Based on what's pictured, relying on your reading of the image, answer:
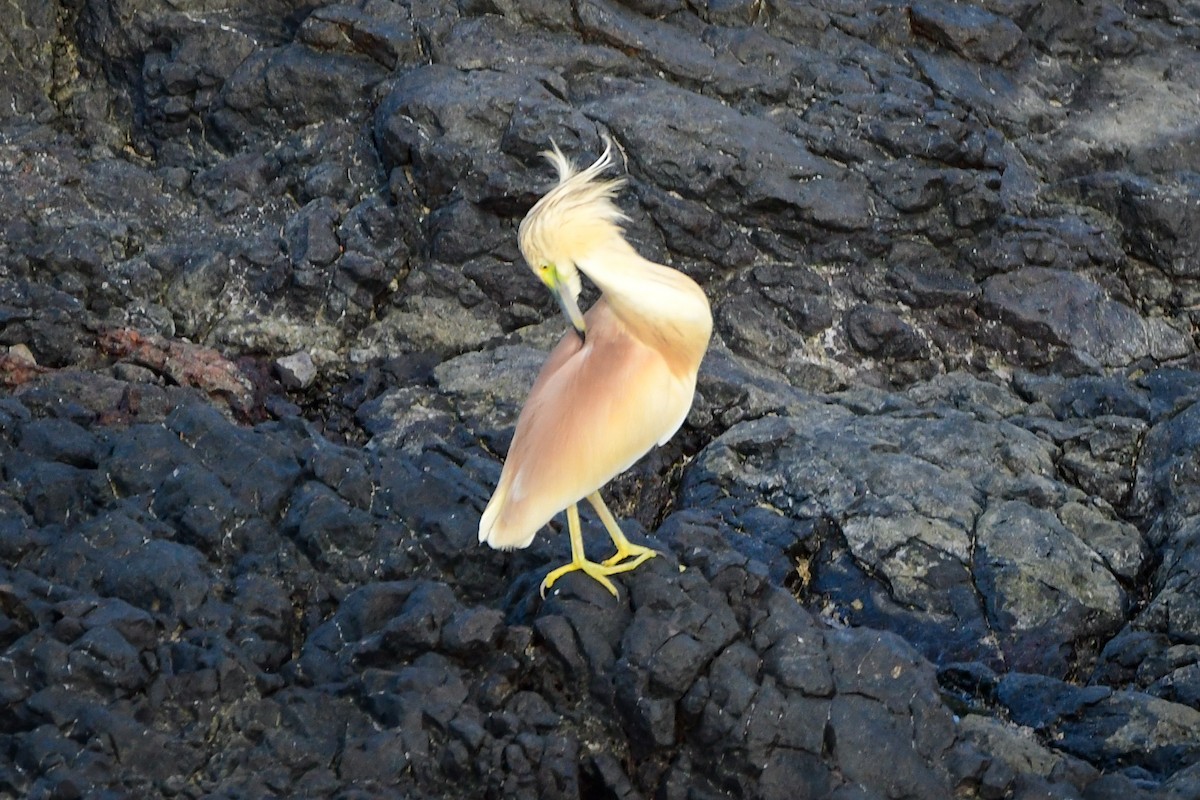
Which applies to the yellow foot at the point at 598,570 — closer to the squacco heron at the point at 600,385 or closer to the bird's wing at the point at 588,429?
the squacco heron at the point at 600,385

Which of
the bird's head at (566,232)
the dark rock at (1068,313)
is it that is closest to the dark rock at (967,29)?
the dark rock at (1068,313)

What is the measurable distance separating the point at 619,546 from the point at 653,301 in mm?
972

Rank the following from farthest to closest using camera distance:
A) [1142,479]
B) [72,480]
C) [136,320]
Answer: [136,320]
[1142,479]
[72,480]

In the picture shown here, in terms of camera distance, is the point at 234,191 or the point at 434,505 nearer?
the point at 434,505

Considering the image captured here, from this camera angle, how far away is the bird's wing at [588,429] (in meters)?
5.50

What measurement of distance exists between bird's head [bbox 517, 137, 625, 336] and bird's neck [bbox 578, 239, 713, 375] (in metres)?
0.05

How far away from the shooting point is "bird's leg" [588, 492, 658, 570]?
568cm

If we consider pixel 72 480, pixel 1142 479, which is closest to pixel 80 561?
pixel 72 480

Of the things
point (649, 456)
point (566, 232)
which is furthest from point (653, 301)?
point (649, 456)

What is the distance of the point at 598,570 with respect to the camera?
5.67 metres

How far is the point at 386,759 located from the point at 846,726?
65.2 inches

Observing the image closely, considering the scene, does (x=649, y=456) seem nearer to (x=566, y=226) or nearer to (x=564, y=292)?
(x=564, y=292)

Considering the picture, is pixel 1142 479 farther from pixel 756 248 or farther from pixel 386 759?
pixel 386 759

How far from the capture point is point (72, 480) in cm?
620
